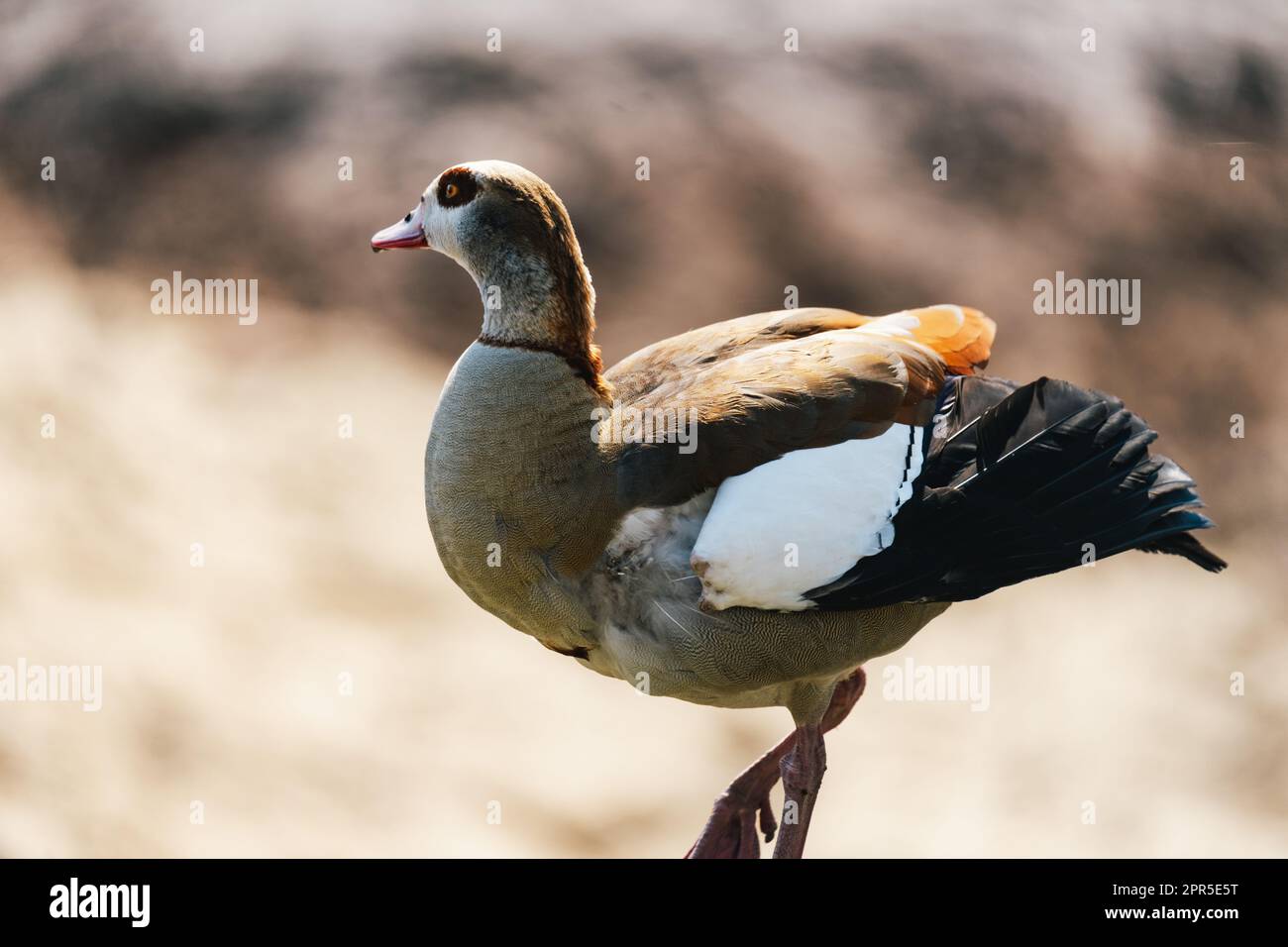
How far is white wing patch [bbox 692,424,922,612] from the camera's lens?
84.0 inches

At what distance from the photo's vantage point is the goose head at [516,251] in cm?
215

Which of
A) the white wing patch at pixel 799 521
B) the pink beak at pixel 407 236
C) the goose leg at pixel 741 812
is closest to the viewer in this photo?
the white wing patch at pixel 799 521

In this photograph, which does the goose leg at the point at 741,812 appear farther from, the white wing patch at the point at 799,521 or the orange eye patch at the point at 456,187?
the orange eye patch at the point at 456,187

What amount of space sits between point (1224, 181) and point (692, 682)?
3.74 meters

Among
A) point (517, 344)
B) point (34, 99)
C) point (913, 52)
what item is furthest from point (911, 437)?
point (34, 99)

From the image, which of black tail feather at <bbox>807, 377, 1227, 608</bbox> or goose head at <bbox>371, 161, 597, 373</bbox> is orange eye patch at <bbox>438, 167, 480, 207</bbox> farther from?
black tail feather at <bbox>807, 377, 1227, 608</bbox>

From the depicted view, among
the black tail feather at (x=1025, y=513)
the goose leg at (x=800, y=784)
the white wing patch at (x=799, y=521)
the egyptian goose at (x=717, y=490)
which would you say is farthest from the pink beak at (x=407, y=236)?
the goose leg at (x=800, y=784)

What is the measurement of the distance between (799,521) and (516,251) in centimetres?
62

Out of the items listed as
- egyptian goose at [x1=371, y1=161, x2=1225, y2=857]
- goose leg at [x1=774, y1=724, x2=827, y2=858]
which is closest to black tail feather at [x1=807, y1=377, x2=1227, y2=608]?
egyptian goose at [x1=371, y1=161, x2=1225, y2=857]

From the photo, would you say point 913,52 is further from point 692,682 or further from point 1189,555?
point 692,682

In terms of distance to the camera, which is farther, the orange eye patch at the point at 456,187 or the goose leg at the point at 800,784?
the goose leg at the point at 800,784

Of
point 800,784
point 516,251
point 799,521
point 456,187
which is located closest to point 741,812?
point 800,784

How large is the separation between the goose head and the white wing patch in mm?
368

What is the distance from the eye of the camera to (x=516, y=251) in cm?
216
